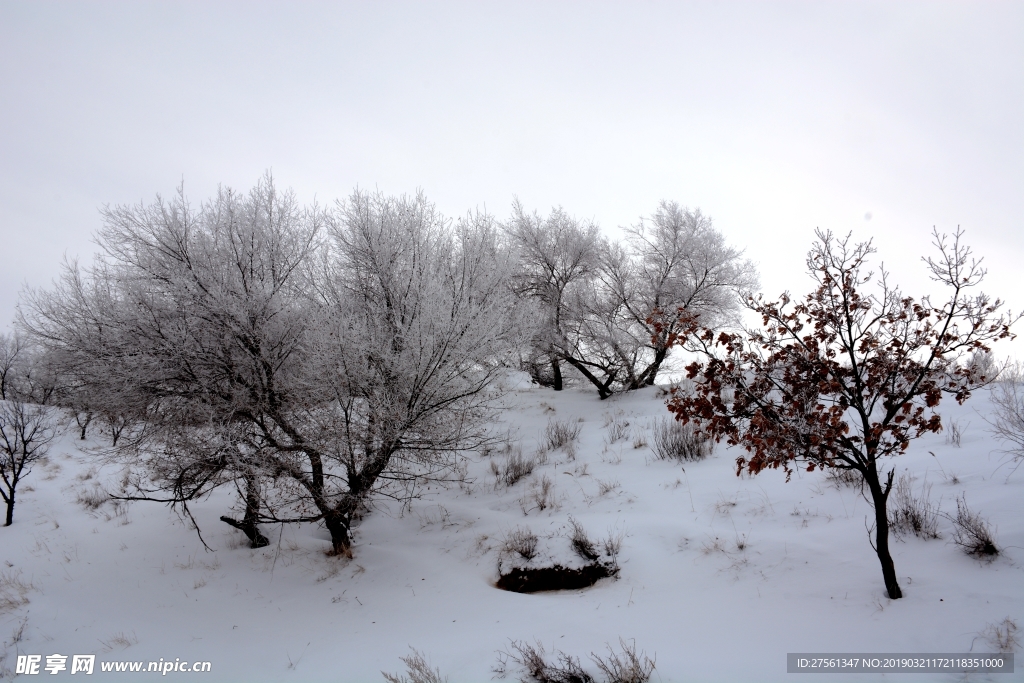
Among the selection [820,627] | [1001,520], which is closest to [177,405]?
[820,627]

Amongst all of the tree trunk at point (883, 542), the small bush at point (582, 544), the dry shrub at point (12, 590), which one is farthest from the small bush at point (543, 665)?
the dry shrub at point (12, 590)

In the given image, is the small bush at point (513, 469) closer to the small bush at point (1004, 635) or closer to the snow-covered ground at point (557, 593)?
the snow-covered ground at point (557, 593)

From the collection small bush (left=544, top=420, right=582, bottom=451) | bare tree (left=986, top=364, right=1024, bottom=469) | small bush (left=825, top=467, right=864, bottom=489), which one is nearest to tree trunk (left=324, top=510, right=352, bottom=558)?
small bush (left=544, top=420, right=582, bottom=451)

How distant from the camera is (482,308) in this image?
6.96m

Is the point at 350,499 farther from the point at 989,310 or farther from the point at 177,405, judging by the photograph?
the point at 989,310

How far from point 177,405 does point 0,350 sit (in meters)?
24.1

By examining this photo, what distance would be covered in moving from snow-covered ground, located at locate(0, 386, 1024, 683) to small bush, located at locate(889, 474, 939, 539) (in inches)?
4.5

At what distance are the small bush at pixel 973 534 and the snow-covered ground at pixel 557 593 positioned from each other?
0.09 meters

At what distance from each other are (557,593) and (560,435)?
487 centimetres

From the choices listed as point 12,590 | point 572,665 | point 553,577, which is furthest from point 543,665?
point 12,590

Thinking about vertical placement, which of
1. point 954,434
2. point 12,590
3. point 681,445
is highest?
point 954,434

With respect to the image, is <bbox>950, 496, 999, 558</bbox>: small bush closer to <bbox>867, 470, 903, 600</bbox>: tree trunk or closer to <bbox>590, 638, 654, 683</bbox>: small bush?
<bbox>867, 470, 903, 600</bbox>: tree trunk

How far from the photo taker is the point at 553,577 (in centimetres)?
555

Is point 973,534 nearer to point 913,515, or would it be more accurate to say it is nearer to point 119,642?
point 913,515
